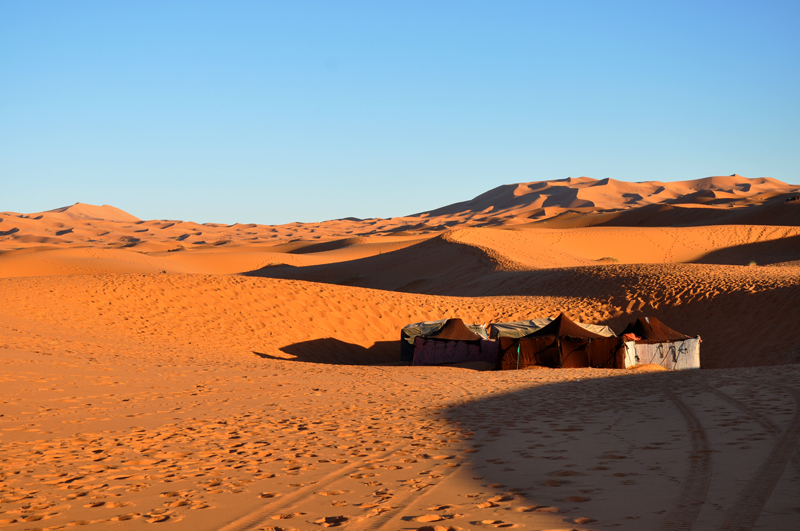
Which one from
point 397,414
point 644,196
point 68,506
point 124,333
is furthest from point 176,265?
point 644,196

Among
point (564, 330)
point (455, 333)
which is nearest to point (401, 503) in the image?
point (564, 330)

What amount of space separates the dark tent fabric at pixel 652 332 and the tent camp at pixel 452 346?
378cm

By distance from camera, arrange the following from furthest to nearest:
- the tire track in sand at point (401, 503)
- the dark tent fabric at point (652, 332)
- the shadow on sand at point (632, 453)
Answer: the dark tent fabric at point (652, 332)
the shadow on sand at point (632, 453)
the tire track in sand at point (401, 503)

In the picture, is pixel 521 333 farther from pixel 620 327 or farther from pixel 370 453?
pixel 370 453

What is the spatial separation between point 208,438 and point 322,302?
1559 centimetres

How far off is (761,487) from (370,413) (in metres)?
5.22

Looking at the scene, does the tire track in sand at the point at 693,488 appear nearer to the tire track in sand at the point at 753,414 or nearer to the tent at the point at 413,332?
the tire track in sand at the point at 753,414

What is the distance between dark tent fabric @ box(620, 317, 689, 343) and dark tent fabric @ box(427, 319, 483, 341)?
412 cm

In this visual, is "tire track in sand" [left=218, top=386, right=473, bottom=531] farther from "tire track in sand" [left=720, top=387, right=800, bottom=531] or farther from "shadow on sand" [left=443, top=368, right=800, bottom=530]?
"tire track in sand" [left=720, top=387, right=800, bottom=531]

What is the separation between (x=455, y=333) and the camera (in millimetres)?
17969

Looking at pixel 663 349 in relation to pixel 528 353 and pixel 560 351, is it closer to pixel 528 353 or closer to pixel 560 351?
pixel 560 351

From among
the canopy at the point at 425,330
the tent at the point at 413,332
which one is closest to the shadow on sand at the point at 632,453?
the canopy at the point at 425,330

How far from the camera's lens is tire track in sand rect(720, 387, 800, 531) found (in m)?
3.92

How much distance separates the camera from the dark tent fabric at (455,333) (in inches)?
703
